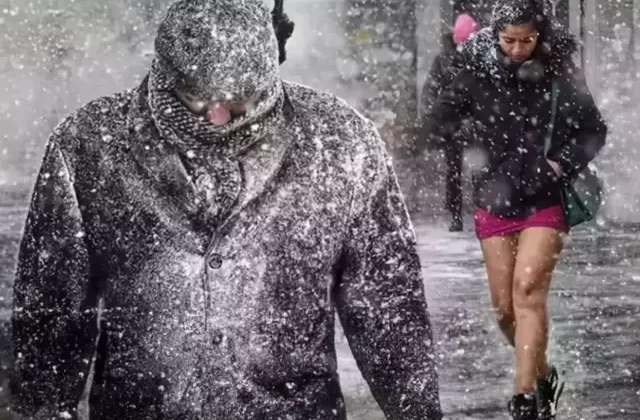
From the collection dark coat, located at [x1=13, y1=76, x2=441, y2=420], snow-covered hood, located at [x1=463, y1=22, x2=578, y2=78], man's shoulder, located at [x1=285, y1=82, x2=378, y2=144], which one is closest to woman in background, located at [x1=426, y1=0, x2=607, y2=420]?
snow-covered hood, located at [x1=463, y1=22, x2=578, y2=78]

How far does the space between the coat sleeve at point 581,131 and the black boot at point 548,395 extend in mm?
521

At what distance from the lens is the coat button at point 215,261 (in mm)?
1802

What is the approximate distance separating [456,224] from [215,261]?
1000 mm

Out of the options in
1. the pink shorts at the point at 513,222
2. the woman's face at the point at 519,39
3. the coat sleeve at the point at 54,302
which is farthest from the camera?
the pink shorts at the point at 513,222

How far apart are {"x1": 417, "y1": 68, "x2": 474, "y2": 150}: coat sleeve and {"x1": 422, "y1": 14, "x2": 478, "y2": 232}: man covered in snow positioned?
11 millimetres

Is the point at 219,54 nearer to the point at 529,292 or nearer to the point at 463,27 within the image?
the point at 463,27

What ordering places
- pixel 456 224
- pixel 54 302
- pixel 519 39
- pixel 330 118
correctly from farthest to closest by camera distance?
pixel 456 224, pixel 519 39, pixel 330 118, pixel 54 302

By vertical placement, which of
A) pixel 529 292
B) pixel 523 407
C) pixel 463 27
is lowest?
pixel 523 407

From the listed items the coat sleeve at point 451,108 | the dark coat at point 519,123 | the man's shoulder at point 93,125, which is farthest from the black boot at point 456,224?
the man's shoulder at point 93,125

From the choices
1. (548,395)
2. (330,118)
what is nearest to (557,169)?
(548,395)

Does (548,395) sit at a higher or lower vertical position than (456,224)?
lower

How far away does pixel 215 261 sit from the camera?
180 centimetres

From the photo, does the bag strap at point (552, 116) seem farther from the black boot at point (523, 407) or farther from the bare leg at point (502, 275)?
the black boot at point (523, 407)

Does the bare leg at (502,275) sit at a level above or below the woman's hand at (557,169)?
below
